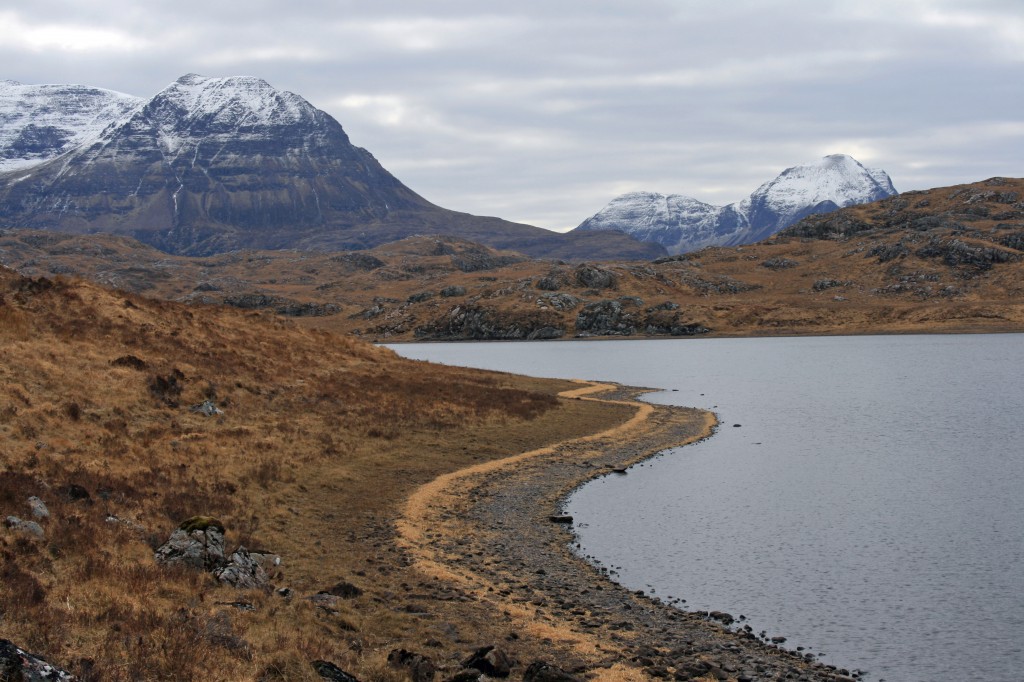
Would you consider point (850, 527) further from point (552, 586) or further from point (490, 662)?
point (490, 662)

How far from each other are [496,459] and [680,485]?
1190cm

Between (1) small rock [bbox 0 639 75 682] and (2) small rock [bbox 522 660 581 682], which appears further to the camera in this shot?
(2) small rock [bbox 522 660 581 682]

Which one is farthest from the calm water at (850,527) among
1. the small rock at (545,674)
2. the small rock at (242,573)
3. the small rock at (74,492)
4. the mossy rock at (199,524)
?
the small rock at (74,492)

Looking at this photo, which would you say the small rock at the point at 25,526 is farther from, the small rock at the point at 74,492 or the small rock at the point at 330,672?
the small rock at the point at 330,672

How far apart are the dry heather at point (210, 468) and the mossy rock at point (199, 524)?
1.04m

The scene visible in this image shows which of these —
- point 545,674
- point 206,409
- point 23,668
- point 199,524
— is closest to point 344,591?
point 199,524

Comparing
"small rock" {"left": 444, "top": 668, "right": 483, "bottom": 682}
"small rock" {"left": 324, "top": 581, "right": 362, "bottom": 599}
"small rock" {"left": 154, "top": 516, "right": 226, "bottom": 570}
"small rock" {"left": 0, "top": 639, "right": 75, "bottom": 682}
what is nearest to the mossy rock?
"small rock" {"left": 154, "top": 516, "right": 226, "bottom": 570}

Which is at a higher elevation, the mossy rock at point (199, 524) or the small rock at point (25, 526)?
the small rock at point (25, 526)

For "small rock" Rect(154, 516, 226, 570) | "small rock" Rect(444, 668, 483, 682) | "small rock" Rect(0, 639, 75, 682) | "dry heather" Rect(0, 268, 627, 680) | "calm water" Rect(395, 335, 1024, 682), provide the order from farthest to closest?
1. "calm water" Rect(395, 335, 1024, 682)
2. "small rock" Rect(154, 516, 226, 570)
3. "small rock" Rect(444, 668, 483, 682)
4. "dry heather" Rect(0, 268, 627, 680)
5. "small rock" Rect(0, 639, 75, 682)

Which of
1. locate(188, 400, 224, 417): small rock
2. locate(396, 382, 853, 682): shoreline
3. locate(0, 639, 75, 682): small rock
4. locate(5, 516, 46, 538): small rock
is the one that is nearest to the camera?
locate(0, 639, 75, 682): small rock

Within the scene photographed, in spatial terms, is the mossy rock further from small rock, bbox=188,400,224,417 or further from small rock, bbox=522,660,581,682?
small rock, bbox=188,400,224,417

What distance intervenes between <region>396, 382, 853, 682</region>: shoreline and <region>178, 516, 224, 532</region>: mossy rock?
7.24 metres

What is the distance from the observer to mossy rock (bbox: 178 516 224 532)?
83.2ft

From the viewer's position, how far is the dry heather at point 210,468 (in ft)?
60.8
